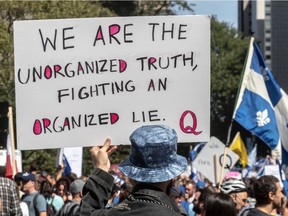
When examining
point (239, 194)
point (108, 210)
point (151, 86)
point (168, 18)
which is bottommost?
point (239, 194)

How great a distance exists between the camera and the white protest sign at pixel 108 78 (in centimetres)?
550

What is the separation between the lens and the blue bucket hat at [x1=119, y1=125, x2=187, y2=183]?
12.4ft

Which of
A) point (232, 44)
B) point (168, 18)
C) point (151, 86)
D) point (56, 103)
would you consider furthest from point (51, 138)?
point (232, 44)

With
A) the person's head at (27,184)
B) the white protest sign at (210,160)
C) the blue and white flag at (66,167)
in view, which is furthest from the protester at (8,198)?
the blue and white flag at (66,167)

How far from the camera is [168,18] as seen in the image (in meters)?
5.69

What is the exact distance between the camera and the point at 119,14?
51969 millimetres

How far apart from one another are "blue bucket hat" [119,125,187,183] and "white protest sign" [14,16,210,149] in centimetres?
155

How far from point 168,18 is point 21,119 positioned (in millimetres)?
1130

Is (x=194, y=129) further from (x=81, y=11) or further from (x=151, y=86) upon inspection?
(x=81, y=11)

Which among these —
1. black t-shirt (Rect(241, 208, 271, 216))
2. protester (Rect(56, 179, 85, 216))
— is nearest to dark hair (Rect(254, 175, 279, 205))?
black t-shirt (Rect(241, 208, 271, 216))

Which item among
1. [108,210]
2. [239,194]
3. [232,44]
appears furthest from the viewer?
[232,44]

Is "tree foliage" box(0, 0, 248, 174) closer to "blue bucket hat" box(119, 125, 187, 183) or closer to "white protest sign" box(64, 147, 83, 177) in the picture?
"white protest sign" box(64, 147, 83, 177)

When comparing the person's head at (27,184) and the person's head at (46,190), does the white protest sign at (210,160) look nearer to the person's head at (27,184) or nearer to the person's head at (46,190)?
the person's head at (46,190)

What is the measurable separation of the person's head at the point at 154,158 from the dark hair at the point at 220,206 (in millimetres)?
2477
